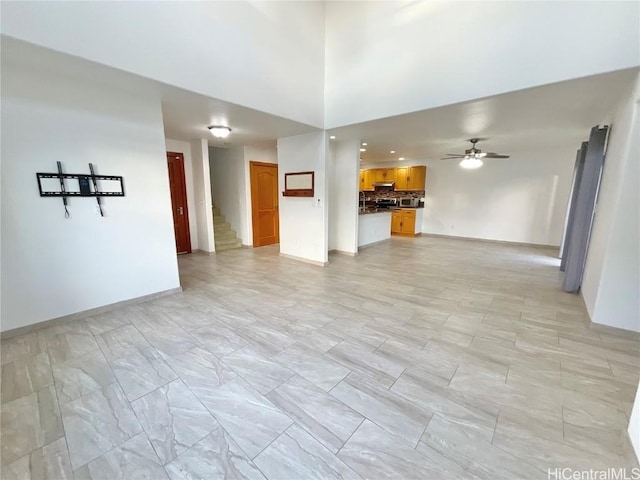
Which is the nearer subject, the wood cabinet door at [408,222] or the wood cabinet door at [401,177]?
the wood cabinet door at [408,222]

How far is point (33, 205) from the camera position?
2.64 m

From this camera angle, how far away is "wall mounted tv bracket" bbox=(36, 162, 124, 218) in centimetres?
269

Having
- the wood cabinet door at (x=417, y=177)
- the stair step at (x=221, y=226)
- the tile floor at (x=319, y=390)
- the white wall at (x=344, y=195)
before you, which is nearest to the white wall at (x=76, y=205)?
the tile floor at (x=319, y=390)

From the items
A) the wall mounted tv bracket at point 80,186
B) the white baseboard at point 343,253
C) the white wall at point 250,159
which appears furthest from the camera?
the white wall at point 250,159

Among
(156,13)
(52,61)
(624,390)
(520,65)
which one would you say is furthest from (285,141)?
(624,390)

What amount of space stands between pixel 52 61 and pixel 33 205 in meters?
1.44

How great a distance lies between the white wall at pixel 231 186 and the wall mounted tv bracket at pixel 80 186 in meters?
3.67

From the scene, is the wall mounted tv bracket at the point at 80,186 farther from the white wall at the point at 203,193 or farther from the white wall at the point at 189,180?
the white wall at the point at 189,180

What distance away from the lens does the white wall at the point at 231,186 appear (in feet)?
22.1

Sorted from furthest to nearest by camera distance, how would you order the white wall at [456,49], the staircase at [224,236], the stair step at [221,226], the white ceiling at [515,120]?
the stair step at [221,226], the staircase at [224,236], the white ceiling at [515,120], the white wall at [456,49]

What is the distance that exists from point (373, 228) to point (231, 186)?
4.21m

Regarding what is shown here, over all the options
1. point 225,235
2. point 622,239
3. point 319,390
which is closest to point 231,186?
point 225,235

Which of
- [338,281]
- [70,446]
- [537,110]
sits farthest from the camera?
[338,281]

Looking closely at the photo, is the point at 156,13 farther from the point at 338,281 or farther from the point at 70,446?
the point at 338,281
